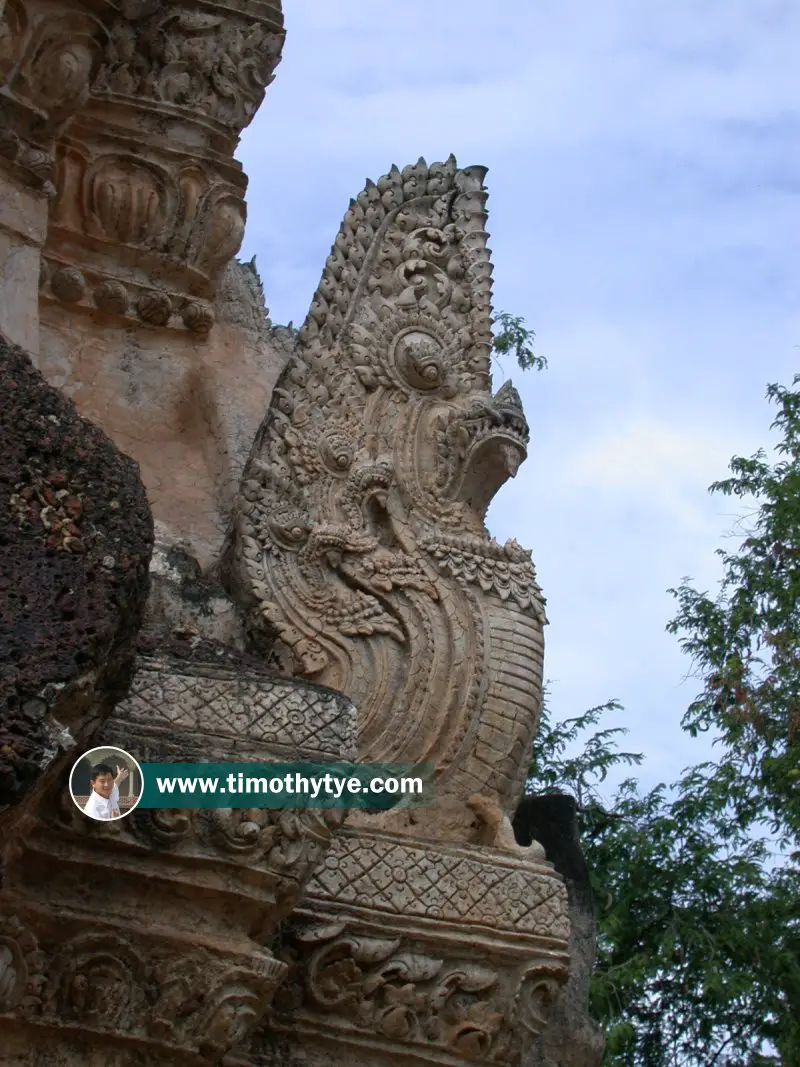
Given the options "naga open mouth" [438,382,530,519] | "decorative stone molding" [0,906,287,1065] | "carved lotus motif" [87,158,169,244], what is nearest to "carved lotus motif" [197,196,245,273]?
"carved lotus motif" [87,158,169,244]

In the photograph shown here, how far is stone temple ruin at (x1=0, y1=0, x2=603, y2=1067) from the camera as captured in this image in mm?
5488

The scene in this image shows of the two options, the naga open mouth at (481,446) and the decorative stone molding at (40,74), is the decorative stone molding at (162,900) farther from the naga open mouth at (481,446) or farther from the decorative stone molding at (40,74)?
the decorative stone molding at (40,74)

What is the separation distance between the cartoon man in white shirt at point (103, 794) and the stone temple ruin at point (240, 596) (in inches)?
2.0

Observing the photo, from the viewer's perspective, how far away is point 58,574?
515cm

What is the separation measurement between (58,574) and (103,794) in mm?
724

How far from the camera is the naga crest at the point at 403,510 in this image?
267 inches

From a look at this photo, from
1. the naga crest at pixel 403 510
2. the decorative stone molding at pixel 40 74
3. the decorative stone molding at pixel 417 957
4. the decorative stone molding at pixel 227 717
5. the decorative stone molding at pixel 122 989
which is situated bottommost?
the decorative stone molding at pixel 122 989

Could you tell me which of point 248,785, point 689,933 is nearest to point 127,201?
point 248,785

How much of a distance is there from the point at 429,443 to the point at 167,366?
3.31 ft

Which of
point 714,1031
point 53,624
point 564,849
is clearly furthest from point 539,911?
point 714,1031

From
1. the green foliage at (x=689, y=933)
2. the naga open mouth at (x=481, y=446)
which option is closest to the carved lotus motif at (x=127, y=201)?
the naga open mouth at (x=481, y=446)

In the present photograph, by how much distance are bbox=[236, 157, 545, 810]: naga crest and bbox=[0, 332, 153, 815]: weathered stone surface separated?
1385 millimetres

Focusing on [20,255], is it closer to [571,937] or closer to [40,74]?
[40,74]

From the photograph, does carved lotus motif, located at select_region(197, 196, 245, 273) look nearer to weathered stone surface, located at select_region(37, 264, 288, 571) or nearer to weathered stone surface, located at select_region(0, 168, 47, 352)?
weathered stone surface, located at select_region(37, 264, 288, 571)
